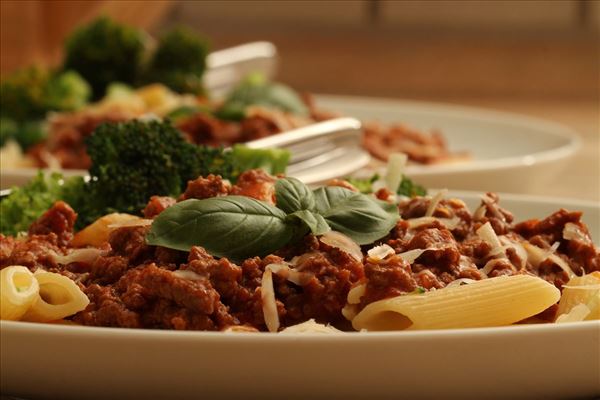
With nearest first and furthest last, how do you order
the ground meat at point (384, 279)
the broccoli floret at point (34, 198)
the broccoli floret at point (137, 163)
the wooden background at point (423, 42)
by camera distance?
1. the ground meat at point (384, 279)
2. the broccoli floret at point (34, 198)
3. the broccoli floret at point (137, 163)
4. the wooden background at point (423, 42)

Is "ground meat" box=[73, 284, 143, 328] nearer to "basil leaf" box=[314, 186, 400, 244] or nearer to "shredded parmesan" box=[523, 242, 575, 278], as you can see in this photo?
"basil leaf" box=[314, 186, 400, 244]

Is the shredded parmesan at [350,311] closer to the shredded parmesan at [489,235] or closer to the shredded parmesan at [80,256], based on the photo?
the shredded parmesan at [489,235]

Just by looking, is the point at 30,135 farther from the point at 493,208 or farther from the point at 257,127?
the point at 493,208

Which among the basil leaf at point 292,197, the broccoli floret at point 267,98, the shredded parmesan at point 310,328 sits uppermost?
the basil leaf at point 292,197

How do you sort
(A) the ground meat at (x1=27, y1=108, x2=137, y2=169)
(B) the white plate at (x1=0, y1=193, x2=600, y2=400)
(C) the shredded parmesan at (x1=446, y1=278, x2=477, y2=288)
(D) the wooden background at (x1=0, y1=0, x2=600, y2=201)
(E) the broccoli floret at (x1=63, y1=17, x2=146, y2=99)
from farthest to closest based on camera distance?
1. (D) the wooden background at (x1=0, y1=0, x2=600, y2=201)
2. (E) the broccoli floret at (x1=63, y1=17, x2=146, y2=99)
3. (A) the ground meat at (x1=27, y1=108, x2=137, y2=169)
4. (C) the shredded parmesan at (x1=446, y1=278, x2=477, y2=288)
5. (B) the white plate at (x1=0, y1=193, x2=600, y2=400)

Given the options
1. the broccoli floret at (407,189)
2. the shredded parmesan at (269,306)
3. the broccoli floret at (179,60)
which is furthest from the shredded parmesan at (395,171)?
the broccoli floret at (179,60)

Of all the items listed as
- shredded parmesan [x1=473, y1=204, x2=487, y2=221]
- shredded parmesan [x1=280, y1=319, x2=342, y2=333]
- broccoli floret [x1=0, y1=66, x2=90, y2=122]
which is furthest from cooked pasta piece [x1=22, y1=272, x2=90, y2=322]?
broccoli floret [x1=0, y1=66, x2=90, y2=122]
